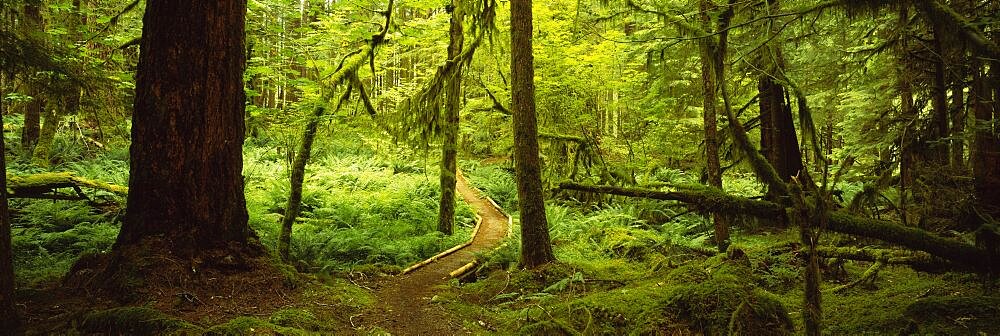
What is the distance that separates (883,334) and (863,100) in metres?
12.6

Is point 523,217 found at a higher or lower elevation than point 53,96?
lower

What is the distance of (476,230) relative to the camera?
14172 mm

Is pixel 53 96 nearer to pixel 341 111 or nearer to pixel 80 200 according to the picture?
pixel 341 111

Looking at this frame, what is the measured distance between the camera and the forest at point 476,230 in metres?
4.57

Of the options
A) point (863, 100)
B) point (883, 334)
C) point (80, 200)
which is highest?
point (863, 100)

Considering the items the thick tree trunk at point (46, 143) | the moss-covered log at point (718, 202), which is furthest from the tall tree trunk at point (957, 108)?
the thick tree trunk at point (46, 143)

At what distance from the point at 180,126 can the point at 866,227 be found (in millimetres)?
6929

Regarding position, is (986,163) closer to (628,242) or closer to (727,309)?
(727,309)

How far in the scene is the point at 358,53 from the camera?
Result: 1020 centimetres

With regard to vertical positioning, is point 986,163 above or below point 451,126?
below

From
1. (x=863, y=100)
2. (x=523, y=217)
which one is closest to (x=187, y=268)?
(x=523, y=217)

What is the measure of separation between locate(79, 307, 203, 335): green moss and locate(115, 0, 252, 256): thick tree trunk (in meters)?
1.06

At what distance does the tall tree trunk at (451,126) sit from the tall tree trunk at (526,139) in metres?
1.93

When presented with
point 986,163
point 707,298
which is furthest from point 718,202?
point 986,163
